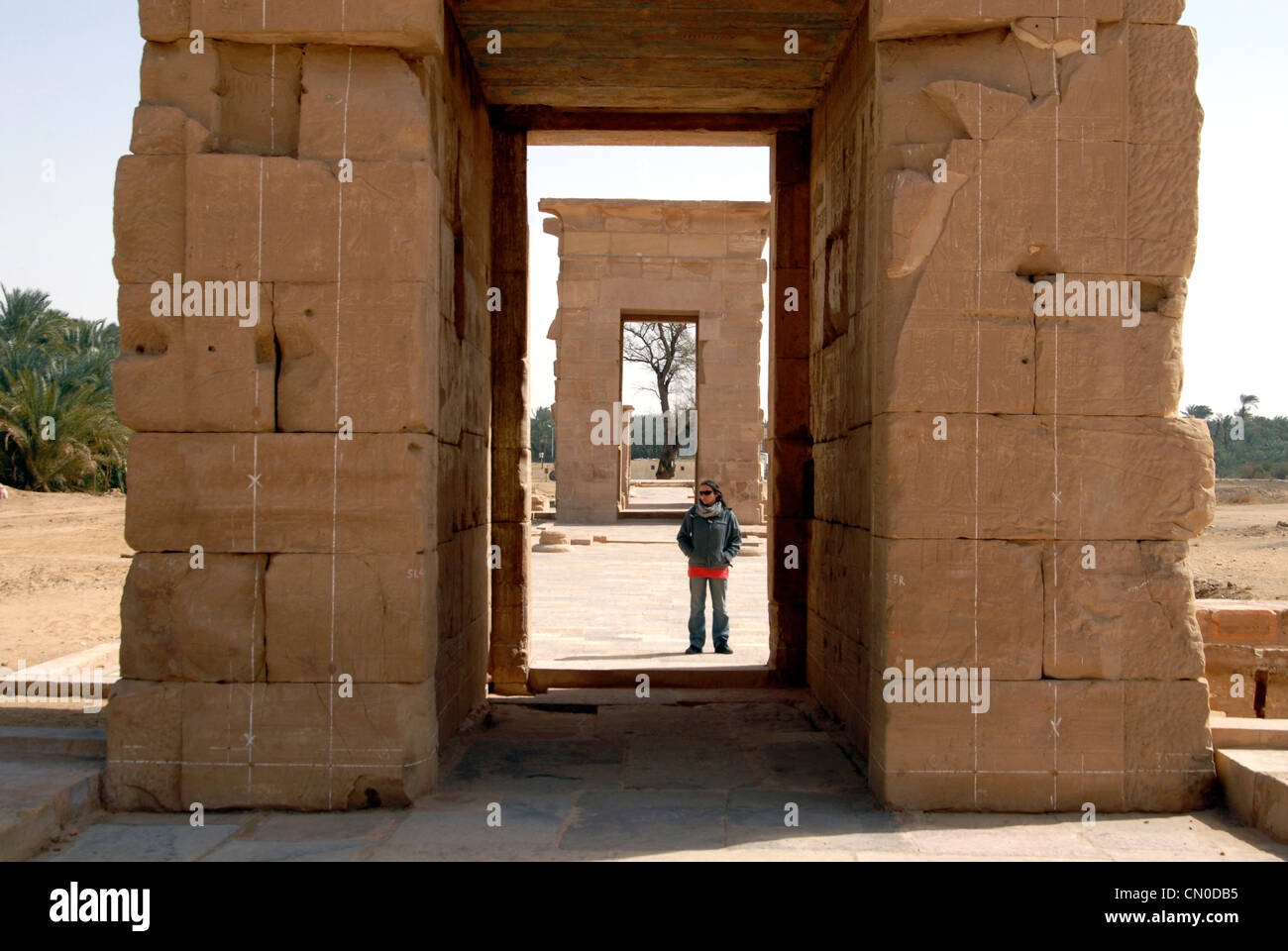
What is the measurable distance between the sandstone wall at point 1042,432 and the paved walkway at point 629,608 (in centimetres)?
328

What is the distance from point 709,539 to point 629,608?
7.39 ft

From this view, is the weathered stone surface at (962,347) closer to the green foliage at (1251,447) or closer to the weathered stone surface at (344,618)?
the weathered stone surface at (344,618)

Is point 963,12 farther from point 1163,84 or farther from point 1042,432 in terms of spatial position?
point 1042,432

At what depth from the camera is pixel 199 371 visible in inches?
169

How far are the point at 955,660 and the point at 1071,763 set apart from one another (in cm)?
63

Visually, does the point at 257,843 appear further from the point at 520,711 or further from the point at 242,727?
the point at 520,711

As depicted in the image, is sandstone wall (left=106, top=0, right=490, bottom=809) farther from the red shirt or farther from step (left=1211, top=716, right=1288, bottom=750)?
the red shirt

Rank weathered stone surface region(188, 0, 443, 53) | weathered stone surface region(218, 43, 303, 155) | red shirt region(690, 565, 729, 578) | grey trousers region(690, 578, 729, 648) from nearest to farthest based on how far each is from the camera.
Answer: weathered stone surface region(188, 0, 443, 53) < weathered stone surface region(218, 43, 303, 155) < grey trousers region(690, 578, 729, 648) < red shirt region(690, 565, 729, 578)

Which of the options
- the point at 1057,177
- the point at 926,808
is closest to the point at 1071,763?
the point at 926,808

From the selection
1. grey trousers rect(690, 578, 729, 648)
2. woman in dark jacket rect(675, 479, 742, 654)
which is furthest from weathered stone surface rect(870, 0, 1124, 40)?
grey trousers rect(690, 578, 729, 648)

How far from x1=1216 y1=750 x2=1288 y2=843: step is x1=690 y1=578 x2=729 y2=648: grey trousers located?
14.8ft

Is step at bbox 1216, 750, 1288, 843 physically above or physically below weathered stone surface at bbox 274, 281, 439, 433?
below

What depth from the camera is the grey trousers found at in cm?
840

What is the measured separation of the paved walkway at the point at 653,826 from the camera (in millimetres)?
3807
